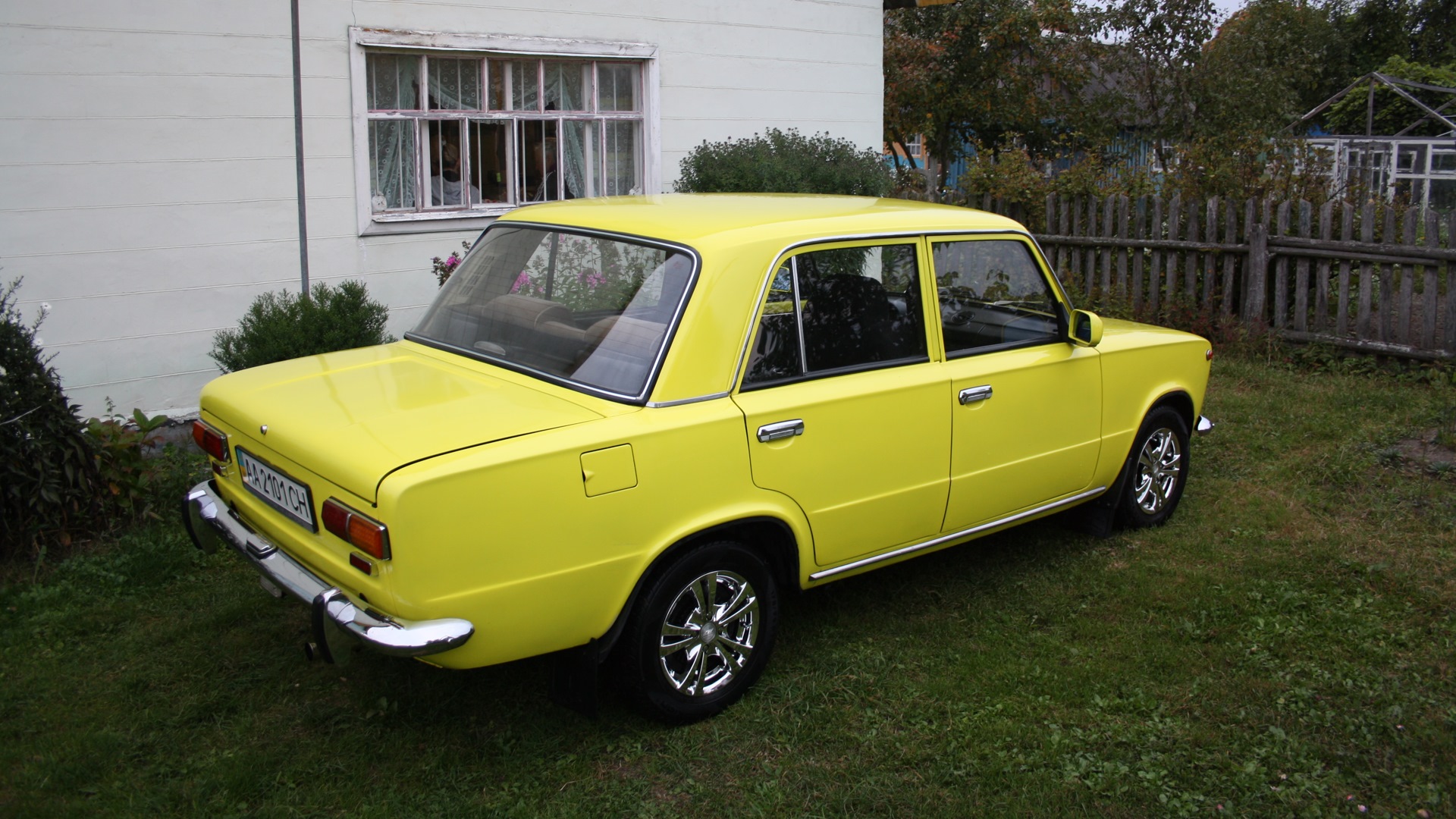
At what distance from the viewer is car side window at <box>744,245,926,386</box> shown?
158 inches

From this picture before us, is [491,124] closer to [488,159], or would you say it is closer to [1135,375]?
[488,159]

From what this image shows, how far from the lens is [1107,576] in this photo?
5.15m

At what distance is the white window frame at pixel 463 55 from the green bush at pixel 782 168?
1.22 feet

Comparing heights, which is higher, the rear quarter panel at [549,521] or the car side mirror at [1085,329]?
the car side mirror at [1085,329]

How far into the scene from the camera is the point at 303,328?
21.4ft

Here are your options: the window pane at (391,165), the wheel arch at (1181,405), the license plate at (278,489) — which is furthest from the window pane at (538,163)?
the license plate at (278,489)

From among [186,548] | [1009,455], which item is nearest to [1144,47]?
[1009,455]

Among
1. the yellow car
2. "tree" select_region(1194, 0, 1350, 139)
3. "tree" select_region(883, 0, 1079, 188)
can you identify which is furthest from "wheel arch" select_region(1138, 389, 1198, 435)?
"tree" select_region(883, 0, 1079, 188)

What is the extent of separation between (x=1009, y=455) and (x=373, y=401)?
8.35 feet

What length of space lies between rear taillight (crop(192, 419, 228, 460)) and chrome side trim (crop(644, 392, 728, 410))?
1.62 m

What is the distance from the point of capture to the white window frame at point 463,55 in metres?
7.64

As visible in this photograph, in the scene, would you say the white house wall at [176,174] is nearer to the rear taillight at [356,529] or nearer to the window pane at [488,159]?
the window pane at [488,159]

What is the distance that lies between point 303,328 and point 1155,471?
185 inches

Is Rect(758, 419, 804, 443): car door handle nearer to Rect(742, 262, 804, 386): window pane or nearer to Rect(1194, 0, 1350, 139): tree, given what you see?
Rect(742, 262, 804, 386): window pane
